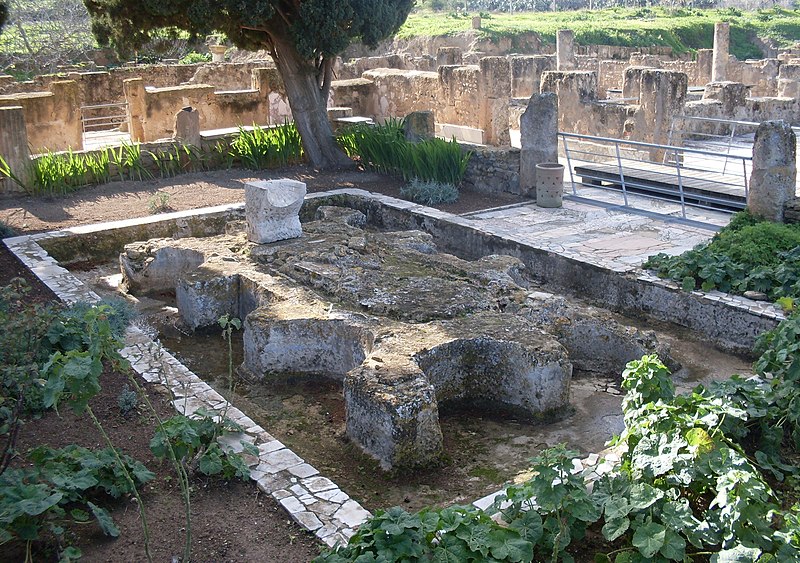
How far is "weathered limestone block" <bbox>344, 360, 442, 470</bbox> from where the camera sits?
5.32 meters

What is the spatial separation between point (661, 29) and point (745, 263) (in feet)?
129

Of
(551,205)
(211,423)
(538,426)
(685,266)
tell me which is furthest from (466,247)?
(211,423)

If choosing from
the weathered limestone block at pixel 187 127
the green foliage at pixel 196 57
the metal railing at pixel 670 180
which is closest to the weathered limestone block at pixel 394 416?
the metal railing at pixel 670 180

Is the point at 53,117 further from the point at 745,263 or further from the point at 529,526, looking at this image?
the point at 529,526

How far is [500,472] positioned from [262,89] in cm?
1388

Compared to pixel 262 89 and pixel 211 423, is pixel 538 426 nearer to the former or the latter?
pixel 211 423

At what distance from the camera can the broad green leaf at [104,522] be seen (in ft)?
13.5

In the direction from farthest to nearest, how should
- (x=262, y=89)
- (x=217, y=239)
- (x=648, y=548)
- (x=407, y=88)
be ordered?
(x=407, y=88) → (x=262, y=89) → (x=217, y=239) → (x=648, y=548)

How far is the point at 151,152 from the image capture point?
1377 centimetres

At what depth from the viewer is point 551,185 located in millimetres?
11562

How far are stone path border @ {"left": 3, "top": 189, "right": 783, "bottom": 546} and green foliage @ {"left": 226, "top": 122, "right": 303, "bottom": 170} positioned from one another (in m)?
4.40

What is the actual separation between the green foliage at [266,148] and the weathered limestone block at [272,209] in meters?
5.44

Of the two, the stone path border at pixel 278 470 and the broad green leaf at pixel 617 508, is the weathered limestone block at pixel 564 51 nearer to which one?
the stone path border at pixel 278 470

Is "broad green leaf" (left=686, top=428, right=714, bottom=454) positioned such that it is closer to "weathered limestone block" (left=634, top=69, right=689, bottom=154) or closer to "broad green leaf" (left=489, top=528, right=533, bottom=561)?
"broad green leaf" (left=489, top=528, right=533, bottom=561)
